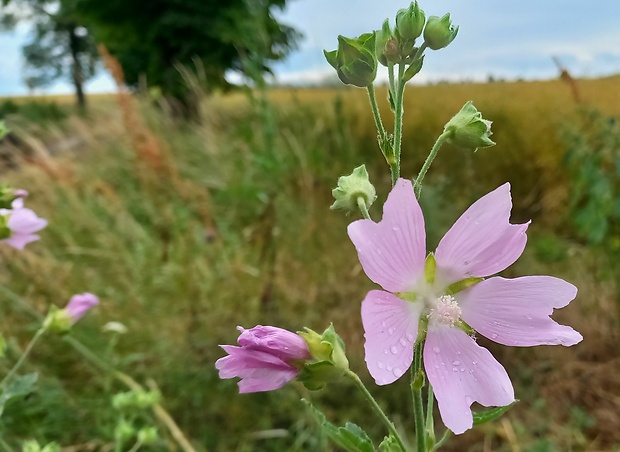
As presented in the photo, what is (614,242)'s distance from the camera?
2480mm

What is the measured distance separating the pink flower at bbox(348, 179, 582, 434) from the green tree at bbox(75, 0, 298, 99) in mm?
8590

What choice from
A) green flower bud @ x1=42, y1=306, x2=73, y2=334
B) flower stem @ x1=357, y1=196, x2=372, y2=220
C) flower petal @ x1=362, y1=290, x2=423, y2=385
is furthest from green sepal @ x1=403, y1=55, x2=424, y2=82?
green flower bud @ x1=42, y1=306, x2=73, y2=334

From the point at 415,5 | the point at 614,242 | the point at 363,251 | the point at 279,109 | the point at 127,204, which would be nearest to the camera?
the point at 363,251

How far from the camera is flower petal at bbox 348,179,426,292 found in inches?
→ 23.2

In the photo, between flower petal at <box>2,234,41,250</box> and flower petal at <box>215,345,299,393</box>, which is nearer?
flower petal at <box>215,345,299,393</box>

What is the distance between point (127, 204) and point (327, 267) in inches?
69.2

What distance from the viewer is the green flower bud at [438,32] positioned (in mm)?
701

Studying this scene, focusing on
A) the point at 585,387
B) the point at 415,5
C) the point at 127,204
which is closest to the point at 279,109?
the point at 127,204

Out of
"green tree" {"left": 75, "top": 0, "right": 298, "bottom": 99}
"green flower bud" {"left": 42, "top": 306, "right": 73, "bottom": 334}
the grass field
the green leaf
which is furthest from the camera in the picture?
"green tree" {"left": 75, "top": 0, "right": 298, "bottom": 99}

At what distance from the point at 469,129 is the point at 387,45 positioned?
0.13 metres

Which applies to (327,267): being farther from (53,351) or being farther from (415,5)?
(415,5)

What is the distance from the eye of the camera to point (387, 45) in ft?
2.31

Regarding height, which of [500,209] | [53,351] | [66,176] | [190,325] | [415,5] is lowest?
[53,351]

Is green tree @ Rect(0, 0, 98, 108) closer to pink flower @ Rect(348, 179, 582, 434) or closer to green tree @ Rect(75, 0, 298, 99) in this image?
green tree @ Rect(75, 0, 298, 99)
